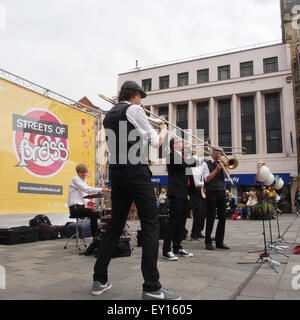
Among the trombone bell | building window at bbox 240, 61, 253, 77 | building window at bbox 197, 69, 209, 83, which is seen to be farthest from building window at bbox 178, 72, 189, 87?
the trombone bell

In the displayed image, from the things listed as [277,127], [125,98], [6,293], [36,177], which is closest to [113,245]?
[6,293]

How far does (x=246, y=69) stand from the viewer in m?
27.8

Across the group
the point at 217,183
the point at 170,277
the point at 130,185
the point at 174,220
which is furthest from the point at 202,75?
the point at 130,185

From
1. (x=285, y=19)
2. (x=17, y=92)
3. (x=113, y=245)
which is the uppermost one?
(x=285, y=19)

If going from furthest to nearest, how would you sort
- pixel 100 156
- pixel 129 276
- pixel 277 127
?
pixel 277 127, pixel 100 156, pixel 129 276

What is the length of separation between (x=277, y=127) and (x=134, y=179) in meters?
26.1

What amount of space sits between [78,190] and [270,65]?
2601 centimetres

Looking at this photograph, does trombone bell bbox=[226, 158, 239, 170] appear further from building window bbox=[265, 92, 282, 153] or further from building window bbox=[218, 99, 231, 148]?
building window bbox=[218, 99, 231, 148]

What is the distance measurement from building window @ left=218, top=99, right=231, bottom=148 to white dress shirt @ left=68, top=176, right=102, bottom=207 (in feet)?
76.2

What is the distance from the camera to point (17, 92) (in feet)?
28.2

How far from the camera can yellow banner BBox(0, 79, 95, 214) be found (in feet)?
26.9

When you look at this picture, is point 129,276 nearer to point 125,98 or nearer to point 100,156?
point 125,98

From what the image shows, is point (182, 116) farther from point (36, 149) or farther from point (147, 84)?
point (36, 149)

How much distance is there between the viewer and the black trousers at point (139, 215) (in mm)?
2576
